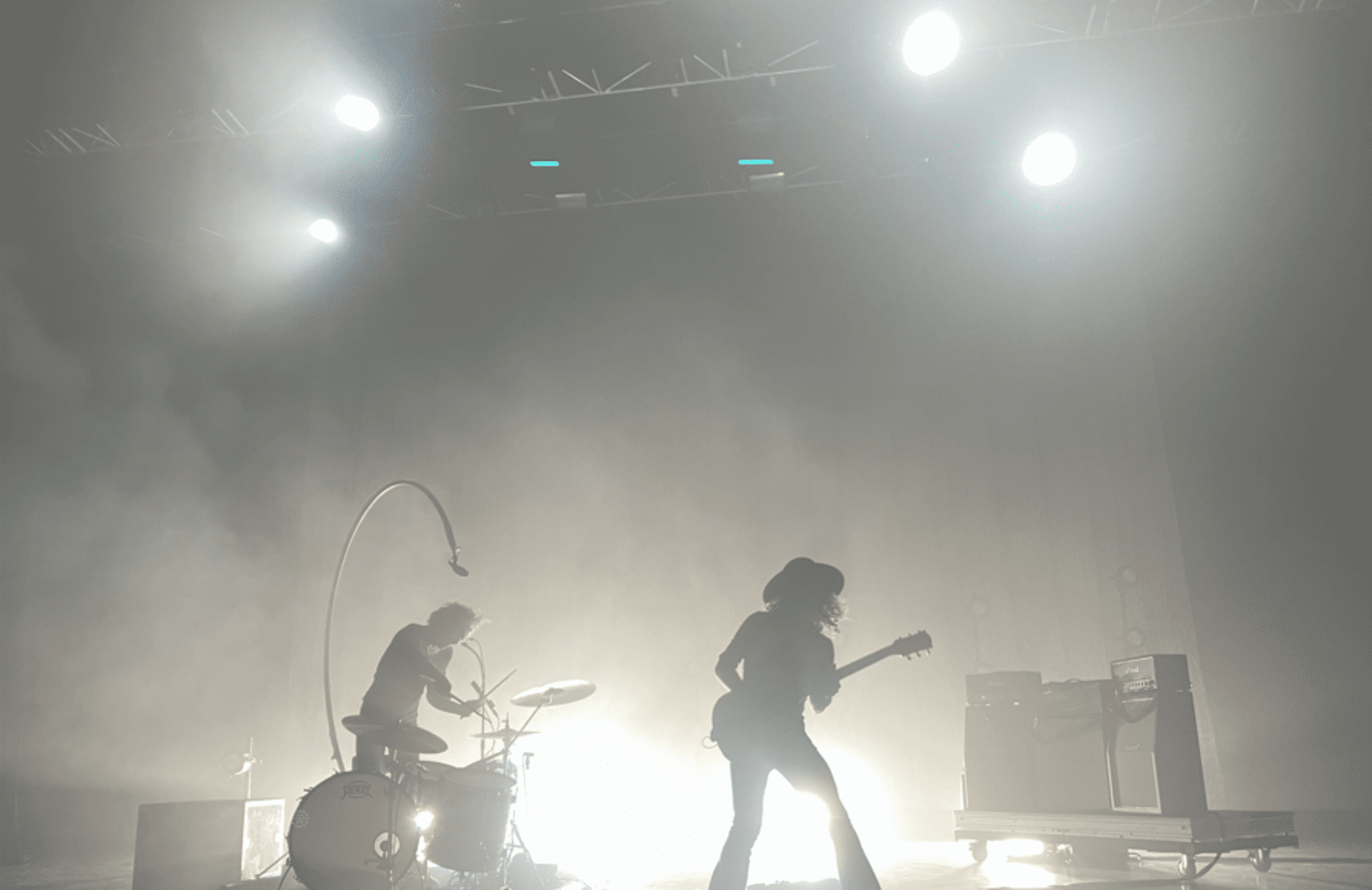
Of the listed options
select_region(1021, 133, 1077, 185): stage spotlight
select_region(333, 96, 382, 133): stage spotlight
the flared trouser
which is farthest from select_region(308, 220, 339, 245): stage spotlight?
the flared trouser

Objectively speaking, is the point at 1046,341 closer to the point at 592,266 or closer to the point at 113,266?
the point at 592,266

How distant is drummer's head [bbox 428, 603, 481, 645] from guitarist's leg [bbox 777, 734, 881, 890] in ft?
6.15

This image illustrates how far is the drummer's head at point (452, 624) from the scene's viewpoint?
396 cm

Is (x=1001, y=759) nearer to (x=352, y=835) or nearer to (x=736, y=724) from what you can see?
(x=736, y=724)

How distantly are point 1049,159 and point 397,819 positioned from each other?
6.31 meters

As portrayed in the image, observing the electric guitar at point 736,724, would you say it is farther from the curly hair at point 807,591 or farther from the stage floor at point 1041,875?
the stage floor at point 1041,875

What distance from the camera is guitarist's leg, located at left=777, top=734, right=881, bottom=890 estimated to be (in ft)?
8.14

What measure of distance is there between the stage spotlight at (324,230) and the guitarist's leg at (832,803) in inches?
274

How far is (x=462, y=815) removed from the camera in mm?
3570

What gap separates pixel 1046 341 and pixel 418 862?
6.28 meters

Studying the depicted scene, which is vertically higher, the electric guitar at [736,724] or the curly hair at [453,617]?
the curly hair at [453,617]

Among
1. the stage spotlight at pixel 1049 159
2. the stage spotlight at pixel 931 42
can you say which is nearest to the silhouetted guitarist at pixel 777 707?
the stage spotlight at pixel 931 42

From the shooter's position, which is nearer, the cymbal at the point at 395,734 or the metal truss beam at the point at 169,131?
the cymbal at the point at 395,734

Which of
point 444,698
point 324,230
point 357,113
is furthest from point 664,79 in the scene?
point 444,698
